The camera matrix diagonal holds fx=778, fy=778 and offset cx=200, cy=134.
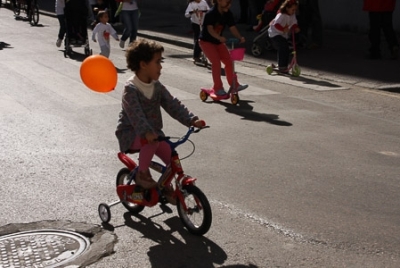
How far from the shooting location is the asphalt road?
5.68 m

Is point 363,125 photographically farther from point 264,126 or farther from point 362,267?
point 362,267

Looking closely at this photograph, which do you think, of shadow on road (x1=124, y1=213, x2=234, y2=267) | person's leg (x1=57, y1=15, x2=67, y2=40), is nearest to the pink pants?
shadow on road (x1=124, y1=213, x2=234, y2=267)

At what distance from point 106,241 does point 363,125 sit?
16.7ft

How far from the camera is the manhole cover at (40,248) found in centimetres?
539

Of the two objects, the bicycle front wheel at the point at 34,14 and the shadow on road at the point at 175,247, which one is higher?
the shadow on road at the point at 175,247

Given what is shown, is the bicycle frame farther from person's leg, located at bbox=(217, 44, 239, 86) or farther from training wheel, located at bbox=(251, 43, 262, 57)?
training wheel, located at bbox=(251, 43, 262, 57)

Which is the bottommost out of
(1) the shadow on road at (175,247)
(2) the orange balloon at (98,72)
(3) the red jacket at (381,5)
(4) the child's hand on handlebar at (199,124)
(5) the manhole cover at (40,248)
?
(5) the manhole cover at (40,248)

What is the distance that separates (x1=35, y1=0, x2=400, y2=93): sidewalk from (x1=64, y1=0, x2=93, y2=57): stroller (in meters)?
2.94

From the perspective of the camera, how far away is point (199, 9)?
15.8m

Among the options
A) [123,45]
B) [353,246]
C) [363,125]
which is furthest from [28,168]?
[123,45]

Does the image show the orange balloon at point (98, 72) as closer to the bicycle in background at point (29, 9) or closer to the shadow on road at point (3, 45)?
the shadow on road at point (3, 45)

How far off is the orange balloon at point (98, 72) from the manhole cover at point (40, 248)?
117 cm

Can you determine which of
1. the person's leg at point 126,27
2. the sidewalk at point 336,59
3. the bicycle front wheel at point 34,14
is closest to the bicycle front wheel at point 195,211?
the sidewalk at point 336,59

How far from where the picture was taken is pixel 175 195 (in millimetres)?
6023
